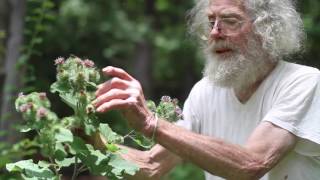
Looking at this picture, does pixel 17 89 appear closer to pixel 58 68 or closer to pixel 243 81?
pixel 243 81

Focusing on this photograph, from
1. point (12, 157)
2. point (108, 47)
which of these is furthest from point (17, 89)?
point (108, 47)

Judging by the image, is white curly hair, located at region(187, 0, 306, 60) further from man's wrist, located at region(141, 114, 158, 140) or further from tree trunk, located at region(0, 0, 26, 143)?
tree trunk, located at region(0, 0, 26, 143)

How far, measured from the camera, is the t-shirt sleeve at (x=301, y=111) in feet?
9.66

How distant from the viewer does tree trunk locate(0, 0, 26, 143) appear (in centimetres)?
457

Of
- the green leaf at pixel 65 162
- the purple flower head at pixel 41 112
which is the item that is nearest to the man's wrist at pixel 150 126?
the green leaf at pixel 65 162

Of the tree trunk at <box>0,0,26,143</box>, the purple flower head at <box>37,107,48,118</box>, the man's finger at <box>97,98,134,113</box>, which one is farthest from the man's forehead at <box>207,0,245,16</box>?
the tree trunk at <box>0,0,26,143</box>

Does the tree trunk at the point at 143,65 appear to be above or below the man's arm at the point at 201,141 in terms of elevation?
below

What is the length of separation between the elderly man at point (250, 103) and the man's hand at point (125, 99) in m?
0.20

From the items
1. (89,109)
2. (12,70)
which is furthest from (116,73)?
(12,70)

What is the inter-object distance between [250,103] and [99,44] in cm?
803

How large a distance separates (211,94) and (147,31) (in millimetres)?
8562

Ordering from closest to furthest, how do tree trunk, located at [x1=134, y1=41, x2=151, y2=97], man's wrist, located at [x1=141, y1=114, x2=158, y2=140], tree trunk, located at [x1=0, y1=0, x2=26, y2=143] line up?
man's wrist, located at [x1=141, y1=114, x2=158, y2=140], tree trunk, located at [x1=0, y1=0, x2=26, y2=143], tree trunk, located at [x1=134, y1=41, x2=151, y2=97]

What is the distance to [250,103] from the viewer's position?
323 centimetres

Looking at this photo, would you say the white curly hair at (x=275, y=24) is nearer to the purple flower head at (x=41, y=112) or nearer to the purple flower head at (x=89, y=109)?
the purple flower head at (x=89, y=109)
